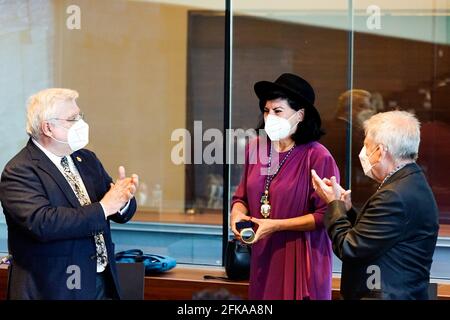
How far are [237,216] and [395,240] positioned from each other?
2.80 feet

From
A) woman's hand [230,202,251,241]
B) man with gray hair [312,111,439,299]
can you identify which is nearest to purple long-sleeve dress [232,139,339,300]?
woman's hand [230,202,251,241]

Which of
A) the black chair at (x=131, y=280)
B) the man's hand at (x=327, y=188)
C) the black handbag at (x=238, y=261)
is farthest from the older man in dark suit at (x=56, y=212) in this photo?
the black handbag at (x=238, y=261)

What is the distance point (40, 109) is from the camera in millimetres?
2746

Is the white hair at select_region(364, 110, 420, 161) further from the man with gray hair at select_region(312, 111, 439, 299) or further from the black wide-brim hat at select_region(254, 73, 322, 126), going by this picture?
the black wide-brim hat at select_region(254, 73, 322, 126)

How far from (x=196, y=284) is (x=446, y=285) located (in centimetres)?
138

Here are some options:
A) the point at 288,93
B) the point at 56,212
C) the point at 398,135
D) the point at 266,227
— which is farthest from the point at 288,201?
the point at 56,212

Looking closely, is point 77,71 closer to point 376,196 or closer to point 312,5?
point 312,5

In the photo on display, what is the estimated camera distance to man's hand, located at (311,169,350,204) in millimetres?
2707

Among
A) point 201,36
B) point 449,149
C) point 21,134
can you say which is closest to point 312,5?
point 201,36

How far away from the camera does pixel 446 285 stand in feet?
13.3

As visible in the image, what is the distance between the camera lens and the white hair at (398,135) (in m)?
2.54

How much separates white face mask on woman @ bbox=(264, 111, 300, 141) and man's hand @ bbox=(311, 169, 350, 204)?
1.00 ft

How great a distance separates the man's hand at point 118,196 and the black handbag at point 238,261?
121 centimetres
